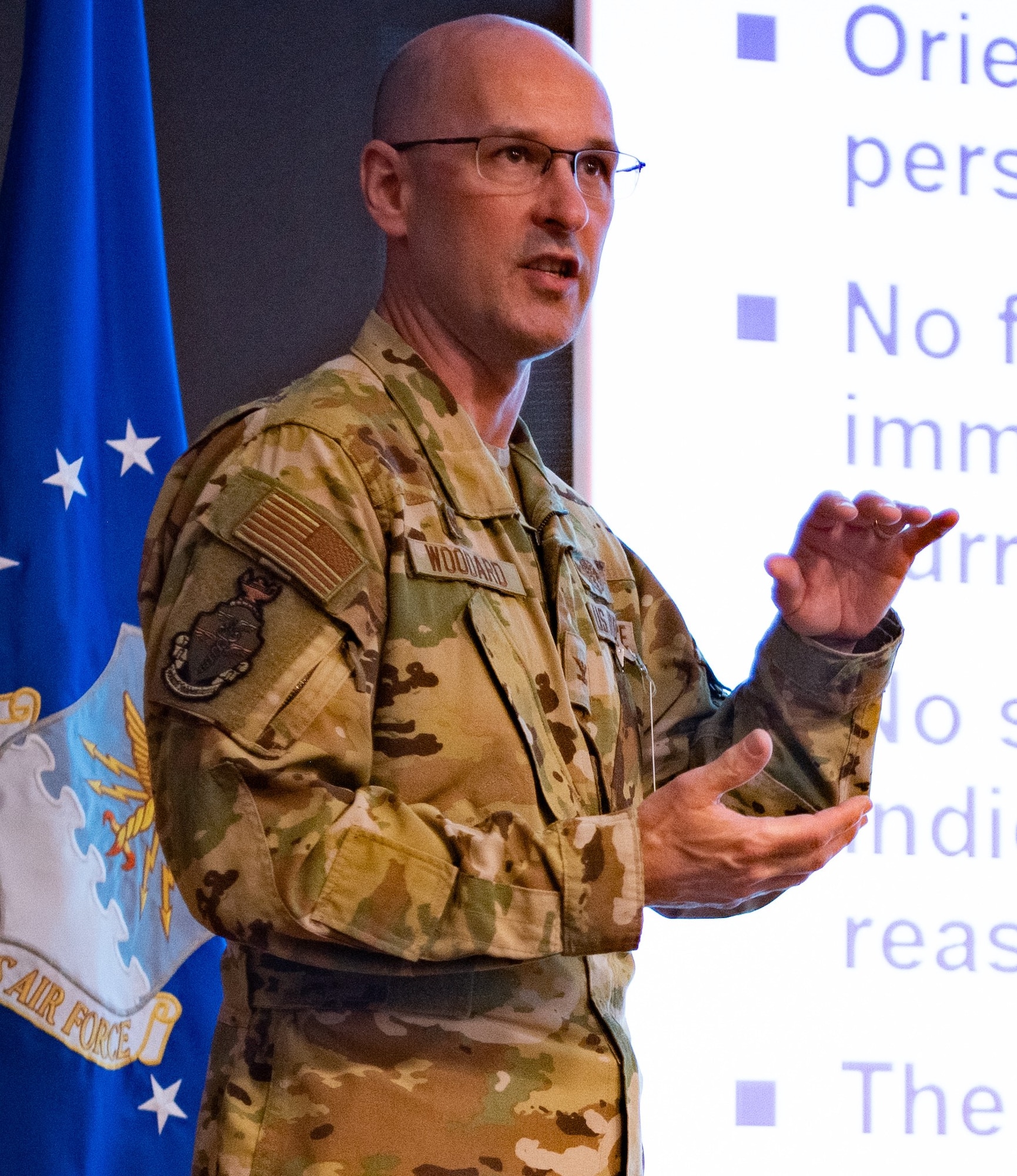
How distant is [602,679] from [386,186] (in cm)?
50

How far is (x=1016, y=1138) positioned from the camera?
232cm

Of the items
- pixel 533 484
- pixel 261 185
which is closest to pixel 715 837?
pixel 533 484

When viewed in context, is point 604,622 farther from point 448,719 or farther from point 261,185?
point 261,185

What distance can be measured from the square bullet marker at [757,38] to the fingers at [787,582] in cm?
137

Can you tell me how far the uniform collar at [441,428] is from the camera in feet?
4.04

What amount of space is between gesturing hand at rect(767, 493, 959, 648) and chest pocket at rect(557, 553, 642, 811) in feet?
0.50

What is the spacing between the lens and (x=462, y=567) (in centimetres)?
116

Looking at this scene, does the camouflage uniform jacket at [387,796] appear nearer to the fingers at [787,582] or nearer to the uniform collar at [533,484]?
the uniform collar at [533,484]

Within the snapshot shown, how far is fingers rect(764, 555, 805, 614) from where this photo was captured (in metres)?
1.31

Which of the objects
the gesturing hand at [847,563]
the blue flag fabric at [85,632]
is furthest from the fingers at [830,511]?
the blue flag fabric at [85,632]

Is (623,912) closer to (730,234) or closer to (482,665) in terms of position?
(482,665)

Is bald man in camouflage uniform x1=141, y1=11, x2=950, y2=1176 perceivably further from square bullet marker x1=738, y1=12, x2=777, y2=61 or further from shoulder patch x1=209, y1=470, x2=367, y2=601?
square bullet marker x1=738, y1=12, x2=777, y2=61

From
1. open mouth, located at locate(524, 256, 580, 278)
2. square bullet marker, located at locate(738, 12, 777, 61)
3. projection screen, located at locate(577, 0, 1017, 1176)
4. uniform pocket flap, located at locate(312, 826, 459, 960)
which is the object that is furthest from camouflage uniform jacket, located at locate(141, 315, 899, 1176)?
square bullet marker, located at locate(738, 12, 777, 61)

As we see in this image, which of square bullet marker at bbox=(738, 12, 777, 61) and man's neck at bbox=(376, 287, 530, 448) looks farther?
square bullet marker at bbox=(738, 12, 777, 61)
